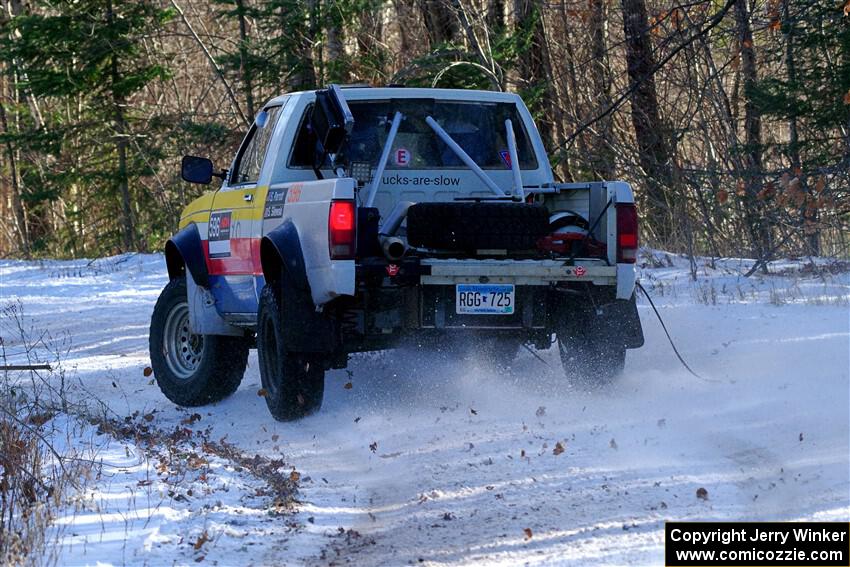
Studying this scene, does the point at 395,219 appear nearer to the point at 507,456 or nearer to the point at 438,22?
the point at 507,456

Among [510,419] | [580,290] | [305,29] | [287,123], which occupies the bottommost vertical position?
[510,419]

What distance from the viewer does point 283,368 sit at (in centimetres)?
768

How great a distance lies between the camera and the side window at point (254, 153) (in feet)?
29.1

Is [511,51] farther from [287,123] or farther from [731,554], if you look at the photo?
[731,554]

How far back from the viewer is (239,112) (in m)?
22.7

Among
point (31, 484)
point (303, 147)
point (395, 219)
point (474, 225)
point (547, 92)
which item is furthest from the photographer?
point (547, 92)

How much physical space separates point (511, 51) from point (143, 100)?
18.8 metres

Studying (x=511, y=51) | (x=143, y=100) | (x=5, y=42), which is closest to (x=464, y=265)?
(x=511, y=51)

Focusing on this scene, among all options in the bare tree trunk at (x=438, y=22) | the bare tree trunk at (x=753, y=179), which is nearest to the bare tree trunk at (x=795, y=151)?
the bare tree trunk at (x=753, y=179)

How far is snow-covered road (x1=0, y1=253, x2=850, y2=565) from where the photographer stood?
16.7 feet

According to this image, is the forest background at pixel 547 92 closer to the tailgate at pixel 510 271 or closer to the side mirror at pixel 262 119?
the side mirror at pixel 262 119

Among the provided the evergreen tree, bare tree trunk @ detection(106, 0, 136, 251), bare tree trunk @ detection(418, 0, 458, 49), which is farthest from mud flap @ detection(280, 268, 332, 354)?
bare tree trunk @ detection(106, 0, 136, 251)

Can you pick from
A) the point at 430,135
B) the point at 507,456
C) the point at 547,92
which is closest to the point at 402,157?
the point at 430,135

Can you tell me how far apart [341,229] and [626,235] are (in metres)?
1.91
